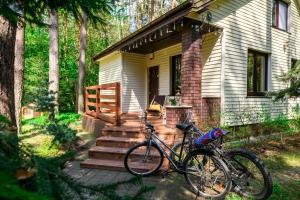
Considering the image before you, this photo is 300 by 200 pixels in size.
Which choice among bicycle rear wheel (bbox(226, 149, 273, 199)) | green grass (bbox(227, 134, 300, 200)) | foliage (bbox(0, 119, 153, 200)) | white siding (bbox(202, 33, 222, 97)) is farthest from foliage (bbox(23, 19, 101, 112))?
foliage (bbox(0, 119, 153, 200))

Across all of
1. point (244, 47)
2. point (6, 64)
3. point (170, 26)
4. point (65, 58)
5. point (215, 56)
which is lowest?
point (6, 64)

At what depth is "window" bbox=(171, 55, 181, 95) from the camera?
8.84m

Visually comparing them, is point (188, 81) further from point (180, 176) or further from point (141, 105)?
point (141, 105)

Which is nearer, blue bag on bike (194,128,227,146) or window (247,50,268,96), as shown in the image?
blue bag on bike (194,128,227,146)

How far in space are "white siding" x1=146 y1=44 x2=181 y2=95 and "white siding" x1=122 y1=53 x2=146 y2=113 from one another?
76 cm

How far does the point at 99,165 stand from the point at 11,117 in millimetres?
1882

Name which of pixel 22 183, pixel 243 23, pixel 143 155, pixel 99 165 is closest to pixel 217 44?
pixel 243 23

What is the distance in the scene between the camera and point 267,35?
26.2 feet

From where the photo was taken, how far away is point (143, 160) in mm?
4254

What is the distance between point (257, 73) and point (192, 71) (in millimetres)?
3534

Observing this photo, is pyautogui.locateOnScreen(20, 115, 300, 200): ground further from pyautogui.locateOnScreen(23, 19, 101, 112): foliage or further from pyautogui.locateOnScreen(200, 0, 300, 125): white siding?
pyautogui.locateOnScreen(23, 19, 101, 112): foliage

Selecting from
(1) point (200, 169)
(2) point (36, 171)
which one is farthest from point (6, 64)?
(1) point (200, 169)

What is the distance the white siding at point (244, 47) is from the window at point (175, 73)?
2.51 m

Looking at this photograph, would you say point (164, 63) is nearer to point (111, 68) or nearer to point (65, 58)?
point (111, 68)
